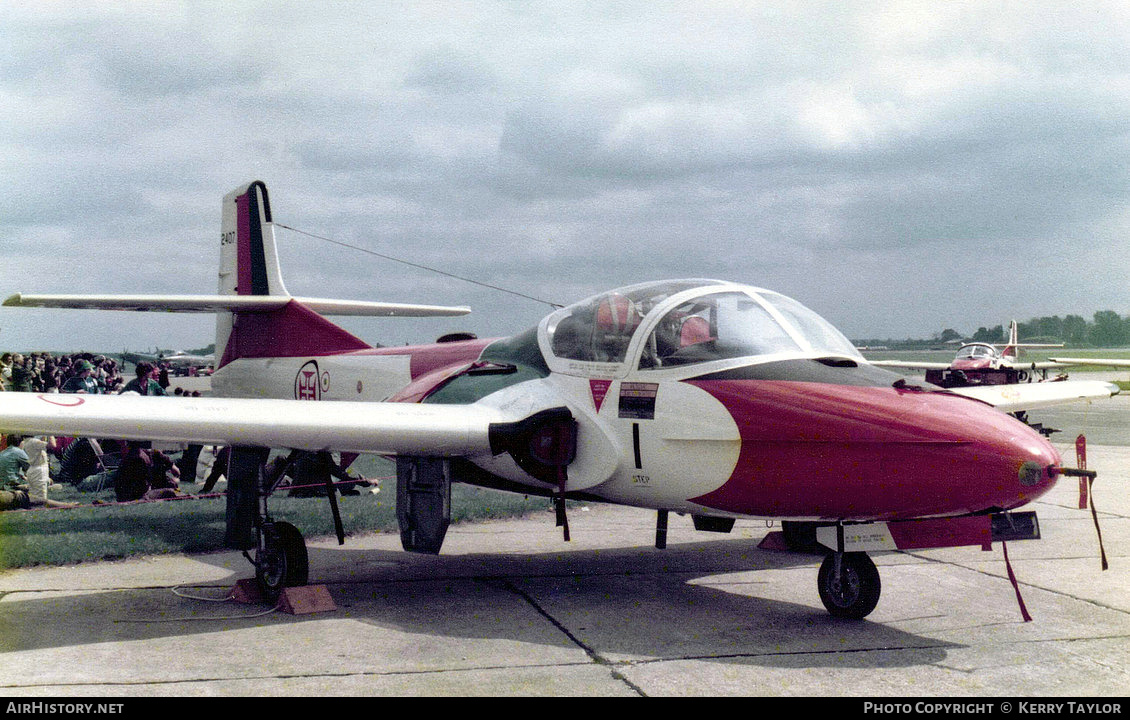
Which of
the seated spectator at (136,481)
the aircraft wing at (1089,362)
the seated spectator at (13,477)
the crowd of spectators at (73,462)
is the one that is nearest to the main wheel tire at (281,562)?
the crowd of spectators at (73,462)

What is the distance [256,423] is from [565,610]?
2.62 m

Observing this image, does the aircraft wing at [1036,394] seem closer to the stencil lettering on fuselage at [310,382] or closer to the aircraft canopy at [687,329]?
the aircraft canopy at [687,329]

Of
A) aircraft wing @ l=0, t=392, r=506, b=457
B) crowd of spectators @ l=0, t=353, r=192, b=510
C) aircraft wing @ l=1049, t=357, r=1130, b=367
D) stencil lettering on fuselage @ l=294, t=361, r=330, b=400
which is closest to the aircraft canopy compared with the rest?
aircraft wing @ l=0, t=392, r=506, b=457

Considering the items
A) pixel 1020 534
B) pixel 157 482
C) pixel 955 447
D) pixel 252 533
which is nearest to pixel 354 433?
pixel 252 533

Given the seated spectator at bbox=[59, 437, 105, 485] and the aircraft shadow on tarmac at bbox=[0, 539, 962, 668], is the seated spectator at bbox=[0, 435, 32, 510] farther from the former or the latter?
the aircraft shadow on tarmac at bbox=[0, 539, 962, 668]

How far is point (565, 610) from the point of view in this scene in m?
6.98

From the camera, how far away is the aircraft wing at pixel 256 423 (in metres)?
6.59

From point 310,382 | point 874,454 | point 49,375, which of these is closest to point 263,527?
point 310,382

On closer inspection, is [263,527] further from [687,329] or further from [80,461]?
[80,461]

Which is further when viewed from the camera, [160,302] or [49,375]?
[49,375]

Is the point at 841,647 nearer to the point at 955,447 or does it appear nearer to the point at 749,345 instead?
the point at 955,447

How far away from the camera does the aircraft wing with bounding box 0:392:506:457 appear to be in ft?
21.6

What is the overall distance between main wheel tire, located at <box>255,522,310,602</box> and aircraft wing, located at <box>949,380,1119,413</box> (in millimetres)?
6689

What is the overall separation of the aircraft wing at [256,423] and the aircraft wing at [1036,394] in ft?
18.5
